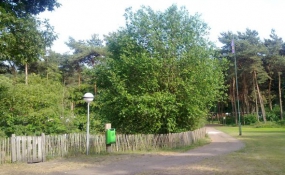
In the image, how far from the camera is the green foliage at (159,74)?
18328 millimetres

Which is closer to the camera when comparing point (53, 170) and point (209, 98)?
point (53, 170)

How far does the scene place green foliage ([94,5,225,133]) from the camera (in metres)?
18.3

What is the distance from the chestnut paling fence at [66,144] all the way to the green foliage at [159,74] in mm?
1208

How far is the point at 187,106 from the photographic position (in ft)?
61.5

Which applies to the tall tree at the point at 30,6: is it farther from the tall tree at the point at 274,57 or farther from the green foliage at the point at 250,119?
the green foliage at the point at 250,119

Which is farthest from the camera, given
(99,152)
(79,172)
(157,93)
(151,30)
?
(151,30)

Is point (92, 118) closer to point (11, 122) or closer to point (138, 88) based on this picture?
point (11, 122)

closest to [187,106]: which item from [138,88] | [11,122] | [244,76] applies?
[138,88]

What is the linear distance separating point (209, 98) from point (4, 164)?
1265 cm

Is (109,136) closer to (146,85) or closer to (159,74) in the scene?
(146,85)

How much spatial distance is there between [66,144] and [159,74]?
7637mm

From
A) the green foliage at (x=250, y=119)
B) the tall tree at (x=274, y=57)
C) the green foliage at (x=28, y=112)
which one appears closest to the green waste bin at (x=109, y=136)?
the green foliage at (x=28, y=112)

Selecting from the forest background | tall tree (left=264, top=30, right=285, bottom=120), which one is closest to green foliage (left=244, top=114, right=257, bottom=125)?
tall tree (left=264, top=30, right=285, bottom=120)

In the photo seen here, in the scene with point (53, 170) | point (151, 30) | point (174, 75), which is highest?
point (151, 30)
